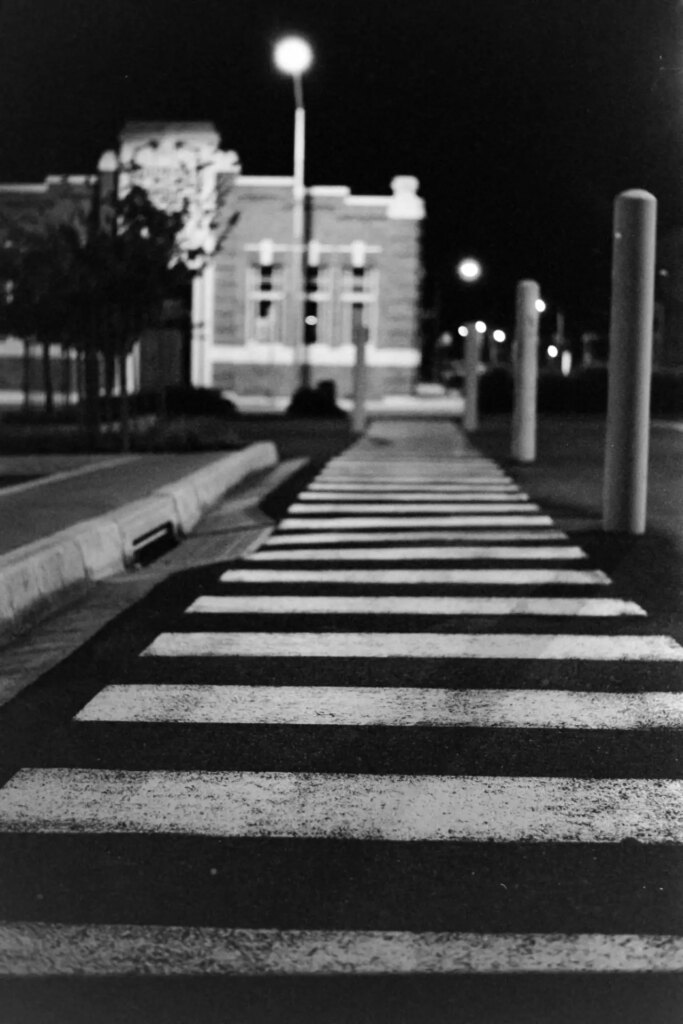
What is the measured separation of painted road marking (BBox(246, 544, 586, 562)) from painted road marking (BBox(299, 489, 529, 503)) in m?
4.15

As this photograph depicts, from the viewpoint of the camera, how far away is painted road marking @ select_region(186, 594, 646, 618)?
31.7 feet

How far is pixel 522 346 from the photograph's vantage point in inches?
848

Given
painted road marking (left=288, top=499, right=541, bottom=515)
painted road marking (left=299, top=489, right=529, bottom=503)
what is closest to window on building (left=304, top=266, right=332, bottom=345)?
painted road marking (left=299, top=489, right=529, bottom=503)

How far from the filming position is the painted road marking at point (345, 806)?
5297 millimetres

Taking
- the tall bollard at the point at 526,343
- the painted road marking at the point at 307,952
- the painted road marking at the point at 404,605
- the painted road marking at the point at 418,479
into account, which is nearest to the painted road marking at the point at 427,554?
the painted road marking at the point at 404,605

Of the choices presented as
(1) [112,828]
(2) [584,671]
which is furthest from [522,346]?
(1) [112,828]

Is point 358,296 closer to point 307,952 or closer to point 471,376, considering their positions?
point 471,376

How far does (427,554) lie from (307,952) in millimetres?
8317

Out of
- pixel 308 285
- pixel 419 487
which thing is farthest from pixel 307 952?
pixel 308 285

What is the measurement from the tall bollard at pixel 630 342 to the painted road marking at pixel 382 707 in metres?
5.94

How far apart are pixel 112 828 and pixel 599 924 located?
167 cm

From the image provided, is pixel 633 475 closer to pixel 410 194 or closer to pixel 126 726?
pixel 126 726

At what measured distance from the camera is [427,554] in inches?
492

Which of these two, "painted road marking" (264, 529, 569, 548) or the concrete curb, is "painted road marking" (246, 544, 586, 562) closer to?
"painted road marking" (264, 529, 569, 548)
